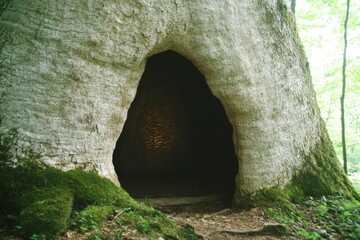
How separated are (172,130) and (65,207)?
505cm

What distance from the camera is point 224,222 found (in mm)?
4242

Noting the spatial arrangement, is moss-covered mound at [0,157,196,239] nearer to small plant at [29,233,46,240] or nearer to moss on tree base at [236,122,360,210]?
small plant at [29,233,46,240]

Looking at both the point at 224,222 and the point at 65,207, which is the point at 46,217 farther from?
the point at 224,222

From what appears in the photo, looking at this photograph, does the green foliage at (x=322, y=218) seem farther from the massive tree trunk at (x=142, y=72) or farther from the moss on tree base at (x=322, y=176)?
the massive tree trunk at (x=142, y=72)

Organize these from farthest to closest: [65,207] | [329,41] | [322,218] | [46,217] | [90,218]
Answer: [329,41]
[322,218]
[90,218]
[65,207]
[46,217]

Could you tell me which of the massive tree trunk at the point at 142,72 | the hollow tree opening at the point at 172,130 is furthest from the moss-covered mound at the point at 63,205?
the hollow tree opening at the point at 172,130

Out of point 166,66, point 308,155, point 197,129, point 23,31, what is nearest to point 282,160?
point 308,155

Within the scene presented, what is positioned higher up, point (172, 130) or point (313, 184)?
point (172, 130)

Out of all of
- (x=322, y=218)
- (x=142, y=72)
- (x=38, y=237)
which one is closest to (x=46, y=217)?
(x=38, y=237)

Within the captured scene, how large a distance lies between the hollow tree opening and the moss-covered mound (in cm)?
320

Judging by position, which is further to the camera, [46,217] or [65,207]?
[65,207]

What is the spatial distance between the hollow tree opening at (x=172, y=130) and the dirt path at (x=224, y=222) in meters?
1.90

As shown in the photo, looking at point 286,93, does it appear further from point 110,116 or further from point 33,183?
point 33,183

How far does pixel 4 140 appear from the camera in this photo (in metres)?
3.20
